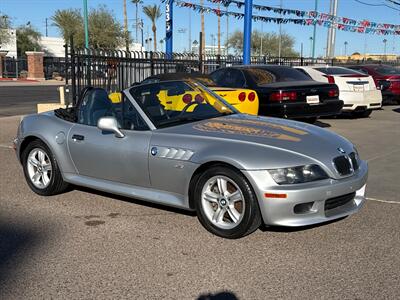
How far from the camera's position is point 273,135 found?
4664 mm

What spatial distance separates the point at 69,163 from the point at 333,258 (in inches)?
123

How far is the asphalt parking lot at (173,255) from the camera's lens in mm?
3504

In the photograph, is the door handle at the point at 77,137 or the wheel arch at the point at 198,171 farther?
Answer: the door handle at the point at 77,137

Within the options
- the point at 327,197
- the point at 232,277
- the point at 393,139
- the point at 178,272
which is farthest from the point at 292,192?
the point at 393,139

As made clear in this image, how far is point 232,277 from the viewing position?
3682 mm

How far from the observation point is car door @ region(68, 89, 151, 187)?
16.3 ft

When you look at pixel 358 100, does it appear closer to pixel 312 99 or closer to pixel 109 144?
pixel 312 99

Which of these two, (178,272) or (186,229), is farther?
(186,229)

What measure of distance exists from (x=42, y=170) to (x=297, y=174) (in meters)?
3.26

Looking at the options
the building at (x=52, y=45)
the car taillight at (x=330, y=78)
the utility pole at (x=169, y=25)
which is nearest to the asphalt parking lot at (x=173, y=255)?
the car taillight at (x=330, y=78)

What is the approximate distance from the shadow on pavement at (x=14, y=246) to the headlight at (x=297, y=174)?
7.14ft

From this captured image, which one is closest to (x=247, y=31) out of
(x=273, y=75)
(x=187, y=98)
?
(x=273, y=75)

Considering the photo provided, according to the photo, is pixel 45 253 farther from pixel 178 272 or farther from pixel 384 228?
pixel 384 228

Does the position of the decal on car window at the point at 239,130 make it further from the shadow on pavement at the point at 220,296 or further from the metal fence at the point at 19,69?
the metal fence at the point at 19,69
